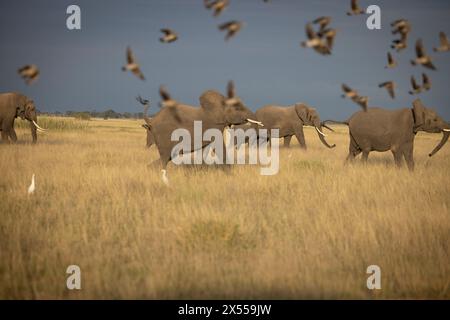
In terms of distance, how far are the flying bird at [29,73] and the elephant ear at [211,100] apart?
6.35 meters

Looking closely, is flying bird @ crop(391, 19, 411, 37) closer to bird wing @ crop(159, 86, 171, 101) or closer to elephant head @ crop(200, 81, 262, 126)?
bird wing @ crop(159, 86, 171, 101)

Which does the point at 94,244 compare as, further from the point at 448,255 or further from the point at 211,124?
the point at 211,124

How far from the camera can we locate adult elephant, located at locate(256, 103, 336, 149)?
18.3 m

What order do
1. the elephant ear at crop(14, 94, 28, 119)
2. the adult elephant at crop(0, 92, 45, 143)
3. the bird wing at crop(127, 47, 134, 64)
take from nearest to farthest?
the bird wing at crop(127, 47, 134, 64) < the adult elephant at crop(0, 92, 45, 143) < the elephant ear at crop(14, 94, 28, 119)

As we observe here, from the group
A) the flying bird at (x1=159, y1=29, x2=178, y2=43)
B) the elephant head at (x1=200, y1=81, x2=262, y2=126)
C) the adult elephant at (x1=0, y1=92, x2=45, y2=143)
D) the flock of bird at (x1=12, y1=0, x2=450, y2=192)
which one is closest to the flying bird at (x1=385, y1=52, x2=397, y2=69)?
the flock of bird at (x1=12, y1=0, x2=450, y2=192)

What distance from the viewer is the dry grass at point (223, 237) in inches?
158

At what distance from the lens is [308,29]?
3.82 meters

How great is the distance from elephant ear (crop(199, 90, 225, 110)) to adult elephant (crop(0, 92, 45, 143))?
10222 mm

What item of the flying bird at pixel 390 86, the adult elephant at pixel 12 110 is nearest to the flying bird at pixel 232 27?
the flying bird at pixel 390 86

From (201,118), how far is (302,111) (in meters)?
9.31

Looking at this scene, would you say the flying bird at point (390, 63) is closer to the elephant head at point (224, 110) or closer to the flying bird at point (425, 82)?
the flying bird at point (425, 82)

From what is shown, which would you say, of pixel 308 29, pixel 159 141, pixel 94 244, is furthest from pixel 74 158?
pixel 308 29

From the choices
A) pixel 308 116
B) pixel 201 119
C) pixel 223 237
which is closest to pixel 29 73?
pixel 223 237

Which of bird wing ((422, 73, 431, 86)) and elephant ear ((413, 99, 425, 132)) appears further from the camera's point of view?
elephant ear ((413, 99, 425, 132))
